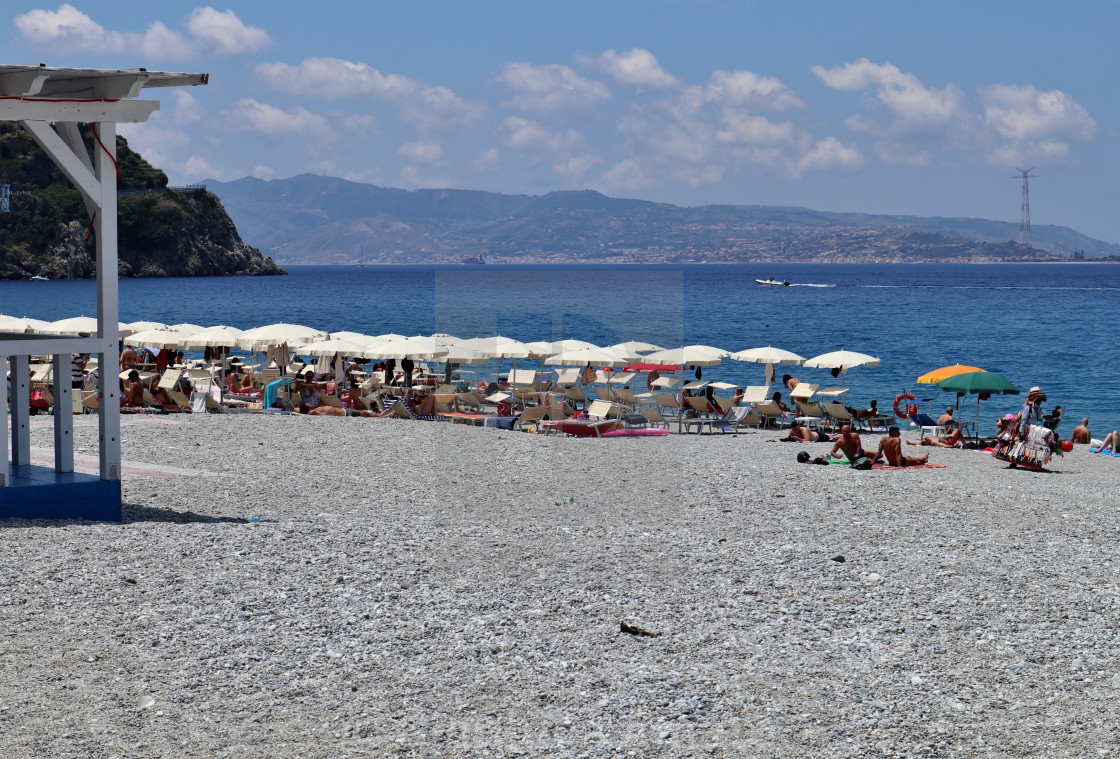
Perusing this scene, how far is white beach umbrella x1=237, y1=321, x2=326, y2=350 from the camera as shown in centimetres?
2038

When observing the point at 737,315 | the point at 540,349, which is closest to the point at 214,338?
the point at 540,349

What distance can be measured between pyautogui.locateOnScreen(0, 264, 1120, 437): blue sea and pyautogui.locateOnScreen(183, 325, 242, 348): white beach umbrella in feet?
19.7

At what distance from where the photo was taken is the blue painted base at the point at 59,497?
7.10m

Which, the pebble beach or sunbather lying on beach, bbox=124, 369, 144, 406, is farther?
sunbather lying on beach, bbox=124, 369, 144, 406

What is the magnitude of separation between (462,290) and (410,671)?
26.8 feet

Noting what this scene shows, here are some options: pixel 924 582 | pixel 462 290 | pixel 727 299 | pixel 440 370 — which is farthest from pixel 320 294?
pixel 924 582

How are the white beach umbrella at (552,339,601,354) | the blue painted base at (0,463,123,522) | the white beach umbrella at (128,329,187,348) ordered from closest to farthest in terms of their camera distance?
the blue painted base at (0,463,123,522), the white beach umbrella at (552,339,601,354), the white beach umbrella at (128,329,187,348)

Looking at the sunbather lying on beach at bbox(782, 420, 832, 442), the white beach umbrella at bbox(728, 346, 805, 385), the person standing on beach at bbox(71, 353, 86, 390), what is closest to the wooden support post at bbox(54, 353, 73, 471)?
the person standing on beach at bbox(71, 353, 86, 390)

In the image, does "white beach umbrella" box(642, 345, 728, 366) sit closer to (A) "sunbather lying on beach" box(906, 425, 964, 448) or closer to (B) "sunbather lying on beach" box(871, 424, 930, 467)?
(A) "sunbather lying on beach" box(906, 425, 964, 448)

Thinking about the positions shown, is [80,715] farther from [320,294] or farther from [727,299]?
[320,294]

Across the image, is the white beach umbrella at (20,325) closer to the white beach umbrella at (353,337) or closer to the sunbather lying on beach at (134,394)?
the white beach umbrella at (353,337)

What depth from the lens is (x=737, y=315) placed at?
79.6 meters

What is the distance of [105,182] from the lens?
7.12 m

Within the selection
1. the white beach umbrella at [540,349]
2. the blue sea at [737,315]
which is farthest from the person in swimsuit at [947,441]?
the white beach umbrella at [540,349]
